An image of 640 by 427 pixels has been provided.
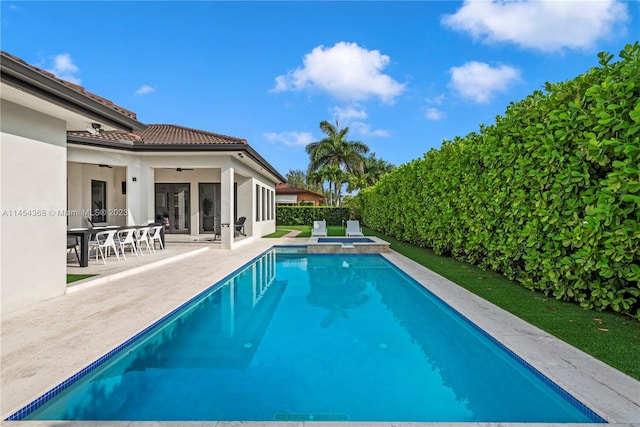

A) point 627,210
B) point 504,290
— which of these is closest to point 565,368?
point 627,210

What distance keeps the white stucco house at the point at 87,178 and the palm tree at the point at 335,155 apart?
35.4 feet

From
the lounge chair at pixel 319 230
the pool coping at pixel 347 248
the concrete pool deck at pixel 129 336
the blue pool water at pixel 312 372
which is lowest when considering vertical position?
the blue pool water at pixel 312 372

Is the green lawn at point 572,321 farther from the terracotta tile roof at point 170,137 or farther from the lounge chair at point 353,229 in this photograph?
the terracotta tile roof at point 170,137

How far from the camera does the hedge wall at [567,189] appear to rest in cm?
471

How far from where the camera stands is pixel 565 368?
3.55 meters

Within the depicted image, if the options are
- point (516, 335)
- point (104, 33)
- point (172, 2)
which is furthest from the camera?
point (104, 33)

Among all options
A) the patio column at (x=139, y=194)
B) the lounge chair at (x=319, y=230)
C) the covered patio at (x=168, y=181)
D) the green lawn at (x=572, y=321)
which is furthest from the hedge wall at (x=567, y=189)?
the patio column at (x=139, y=194)

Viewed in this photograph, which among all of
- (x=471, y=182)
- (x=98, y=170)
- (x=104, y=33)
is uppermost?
(x=104, y=33)

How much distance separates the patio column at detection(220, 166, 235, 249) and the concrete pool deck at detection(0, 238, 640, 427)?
5.21 meters

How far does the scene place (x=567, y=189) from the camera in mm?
5660

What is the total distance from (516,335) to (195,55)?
18.8 meters

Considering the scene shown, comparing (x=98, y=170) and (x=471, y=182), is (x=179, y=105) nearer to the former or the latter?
(x=98, y=170)

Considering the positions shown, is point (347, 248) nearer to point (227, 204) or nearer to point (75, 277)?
point (227, 204)

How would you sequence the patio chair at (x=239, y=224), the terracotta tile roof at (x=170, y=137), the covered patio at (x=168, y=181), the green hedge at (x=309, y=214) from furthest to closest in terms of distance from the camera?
1. the green hedge at (x=309, y=214)
2. the patio chair at (x=239, y=224)
3. the covered patio at (x=168, y=181)
4. the terracotta tile roof at (x=170, y=137)
